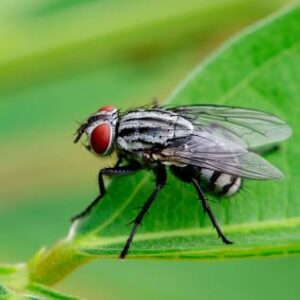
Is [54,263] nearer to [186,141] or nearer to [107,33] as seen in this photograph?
[186,141]

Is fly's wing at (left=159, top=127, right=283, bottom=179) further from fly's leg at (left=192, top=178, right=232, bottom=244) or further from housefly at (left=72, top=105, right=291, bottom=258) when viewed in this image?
fly's leg at (left=192, top=178, right=232, bottom=244)

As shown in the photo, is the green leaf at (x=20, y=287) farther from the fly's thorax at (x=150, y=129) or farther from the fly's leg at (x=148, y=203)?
the fly's thorax at (x=150, y=129)

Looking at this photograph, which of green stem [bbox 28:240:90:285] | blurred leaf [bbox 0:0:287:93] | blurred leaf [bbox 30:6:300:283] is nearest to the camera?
green stem [bbox 28:240:90:285]

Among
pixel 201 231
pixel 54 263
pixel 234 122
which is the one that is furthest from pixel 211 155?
pixel 54 263

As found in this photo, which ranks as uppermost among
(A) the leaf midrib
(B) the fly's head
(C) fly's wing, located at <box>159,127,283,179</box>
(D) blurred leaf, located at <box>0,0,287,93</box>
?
(D) blurred leaf, located at <box>0,0,287,93</box>

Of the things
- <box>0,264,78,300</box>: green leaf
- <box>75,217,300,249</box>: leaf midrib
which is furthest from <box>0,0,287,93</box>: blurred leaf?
<box>0,264,78,300</box>: green leaf

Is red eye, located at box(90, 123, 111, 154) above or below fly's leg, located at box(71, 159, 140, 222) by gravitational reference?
above

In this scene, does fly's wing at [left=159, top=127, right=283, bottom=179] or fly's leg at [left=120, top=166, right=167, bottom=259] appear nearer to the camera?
fly's leg at [left=120, top=166, right=167, bottom=259]
